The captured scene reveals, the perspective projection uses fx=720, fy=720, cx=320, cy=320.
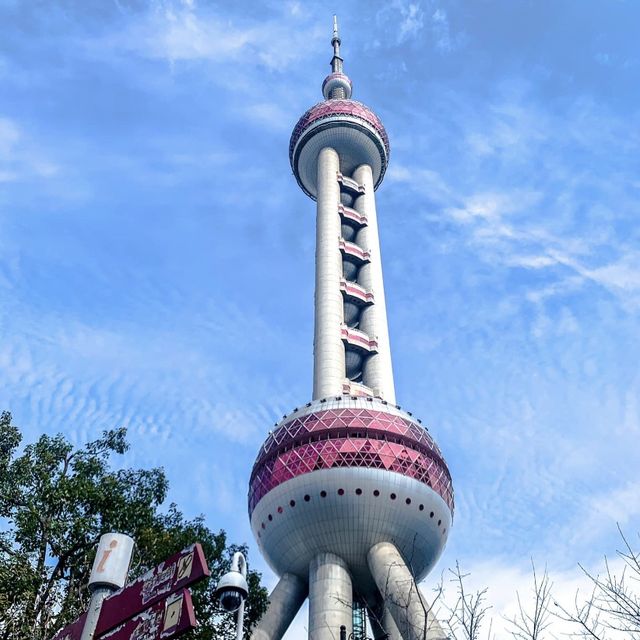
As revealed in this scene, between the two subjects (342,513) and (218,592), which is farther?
(342,513)

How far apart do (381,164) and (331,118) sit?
8.27 metres

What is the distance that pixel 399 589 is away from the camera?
4525cm

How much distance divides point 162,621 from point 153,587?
2.38ft

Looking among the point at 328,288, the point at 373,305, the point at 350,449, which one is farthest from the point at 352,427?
the point at 373,305

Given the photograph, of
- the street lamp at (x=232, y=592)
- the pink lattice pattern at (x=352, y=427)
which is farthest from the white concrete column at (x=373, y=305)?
the street lamp at (x=232, y=592)

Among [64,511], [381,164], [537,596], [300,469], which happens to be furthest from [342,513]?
[381,164]

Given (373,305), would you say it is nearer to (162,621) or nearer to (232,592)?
(232,592)

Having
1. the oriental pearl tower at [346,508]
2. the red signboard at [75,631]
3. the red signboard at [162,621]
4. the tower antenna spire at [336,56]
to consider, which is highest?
the tower antenna spire at [336,56]

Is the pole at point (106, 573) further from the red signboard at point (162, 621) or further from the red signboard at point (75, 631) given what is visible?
the red signboard at point (162, 621)

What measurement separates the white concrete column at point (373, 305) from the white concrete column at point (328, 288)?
323 cm

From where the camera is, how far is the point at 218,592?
15.2 meters

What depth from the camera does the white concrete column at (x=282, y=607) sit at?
50.5m

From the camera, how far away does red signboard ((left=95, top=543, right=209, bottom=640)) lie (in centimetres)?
1227

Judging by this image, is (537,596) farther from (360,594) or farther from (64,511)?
(360,594)
